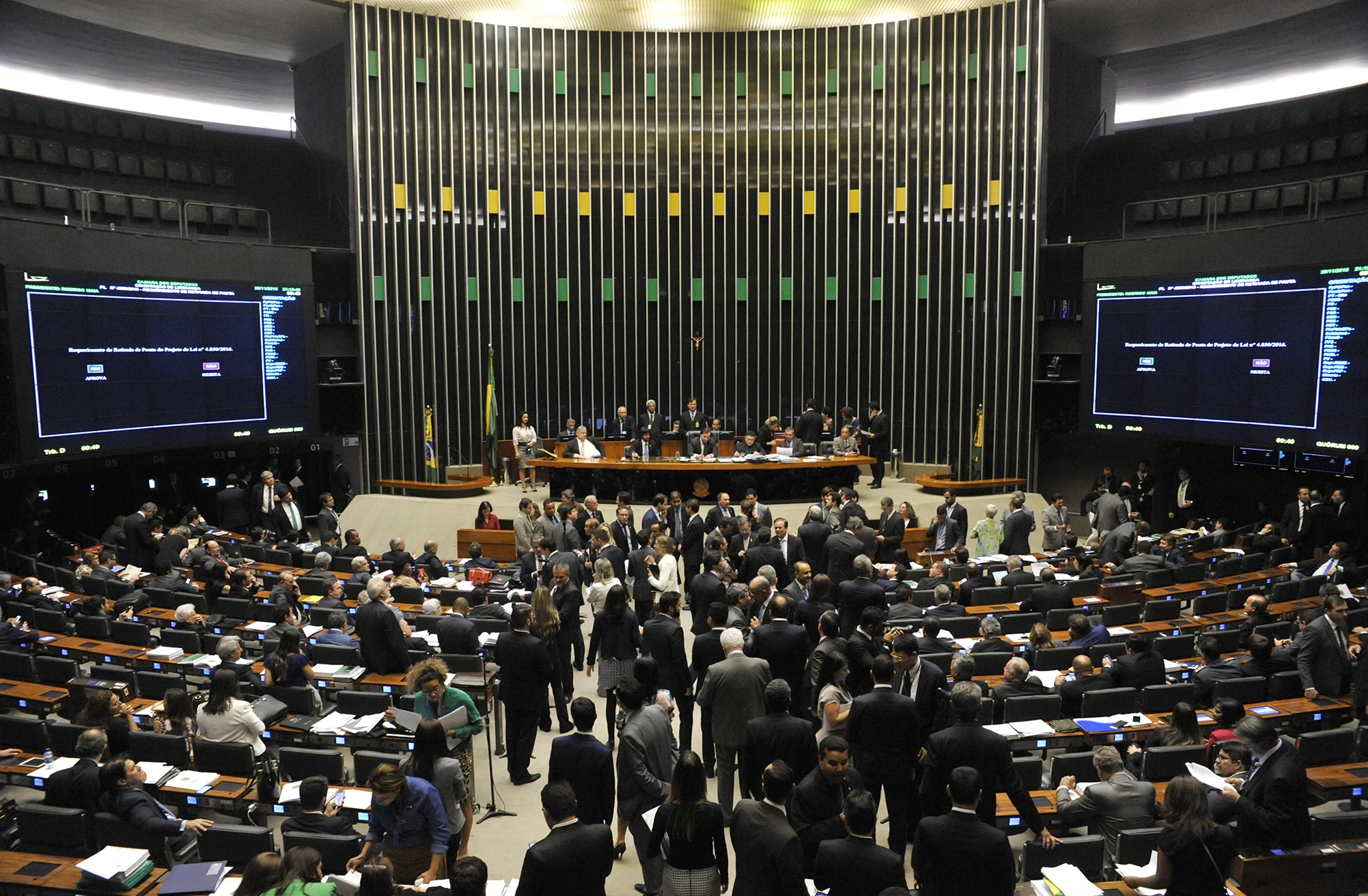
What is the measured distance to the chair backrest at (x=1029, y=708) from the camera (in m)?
6.56

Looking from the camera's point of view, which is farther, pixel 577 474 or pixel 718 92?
pixel 718 92

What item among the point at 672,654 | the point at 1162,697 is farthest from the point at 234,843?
the point at 1162,697

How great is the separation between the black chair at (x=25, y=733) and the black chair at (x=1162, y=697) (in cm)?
736

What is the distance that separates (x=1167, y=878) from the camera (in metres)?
4.40

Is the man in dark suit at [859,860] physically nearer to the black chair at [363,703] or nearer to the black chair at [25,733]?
the black chair at [363,703]

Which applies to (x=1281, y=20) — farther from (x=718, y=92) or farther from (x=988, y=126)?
(x=718, y=92)

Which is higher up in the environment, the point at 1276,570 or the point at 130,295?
the point at 130,295

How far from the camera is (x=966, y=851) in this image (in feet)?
13.5

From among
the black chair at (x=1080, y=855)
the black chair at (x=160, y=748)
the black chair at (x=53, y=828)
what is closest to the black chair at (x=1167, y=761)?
the black chair at (x=1080, y=855)

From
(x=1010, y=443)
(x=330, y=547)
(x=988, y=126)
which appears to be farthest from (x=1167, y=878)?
(x=988, y=126)

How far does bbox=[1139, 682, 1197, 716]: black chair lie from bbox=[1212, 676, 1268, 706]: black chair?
29 centimetres

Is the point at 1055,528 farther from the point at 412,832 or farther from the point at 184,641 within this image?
the point at 412,832

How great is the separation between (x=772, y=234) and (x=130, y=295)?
1083 cm

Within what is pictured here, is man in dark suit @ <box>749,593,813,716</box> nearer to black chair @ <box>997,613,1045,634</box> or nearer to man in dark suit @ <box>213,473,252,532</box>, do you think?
black chair @ <box>997,613,1045,634</box>
